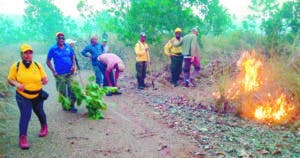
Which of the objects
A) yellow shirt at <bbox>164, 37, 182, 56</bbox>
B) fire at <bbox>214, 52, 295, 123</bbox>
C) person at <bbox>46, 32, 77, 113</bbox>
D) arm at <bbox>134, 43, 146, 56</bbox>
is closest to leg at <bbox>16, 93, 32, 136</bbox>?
person at <bbox>46, 32, 77, 113</bbox>

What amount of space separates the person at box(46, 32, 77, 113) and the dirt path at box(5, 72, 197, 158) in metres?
0.54

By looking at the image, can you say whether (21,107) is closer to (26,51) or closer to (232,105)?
(26,51)

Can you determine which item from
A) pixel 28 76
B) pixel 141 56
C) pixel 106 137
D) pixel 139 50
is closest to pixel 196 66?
pixel 141 56

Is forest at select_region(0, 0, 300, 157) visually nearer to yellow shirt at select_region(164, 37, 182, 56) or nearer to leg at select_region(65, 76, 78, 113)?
leg at select_region(65, 76, 78, 113)

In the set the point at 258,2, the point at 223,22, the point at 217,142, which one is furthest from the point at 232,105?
the point at 258,2

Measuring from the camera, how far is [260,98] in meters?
6.99

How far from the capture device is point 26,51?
4.84m

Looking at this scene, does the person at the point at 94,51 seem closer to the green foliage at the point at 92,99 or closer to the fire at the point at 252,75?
the green foliage at the point at 92,99

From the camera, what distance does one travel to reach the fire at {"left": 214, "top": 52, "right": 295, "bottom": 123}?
6.40m

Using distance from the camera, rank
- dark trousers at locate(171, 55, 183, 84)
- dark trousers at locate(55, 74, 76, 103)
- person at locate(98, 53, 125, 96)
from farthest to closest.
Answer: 1. dark trousers at locate(171, 55, 183, 84)
2. person at locate(98, 53, 125, 96)
3. dark trousers at locate(55, 74, 76, 103)

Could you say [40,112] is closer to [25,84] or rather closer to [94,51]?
[25,84]

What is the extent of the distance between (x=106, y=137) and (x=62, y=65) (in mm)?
2006

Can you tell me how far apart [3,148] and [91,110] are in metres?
2.05

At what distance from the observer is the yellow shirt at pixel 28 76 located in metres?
4.74
